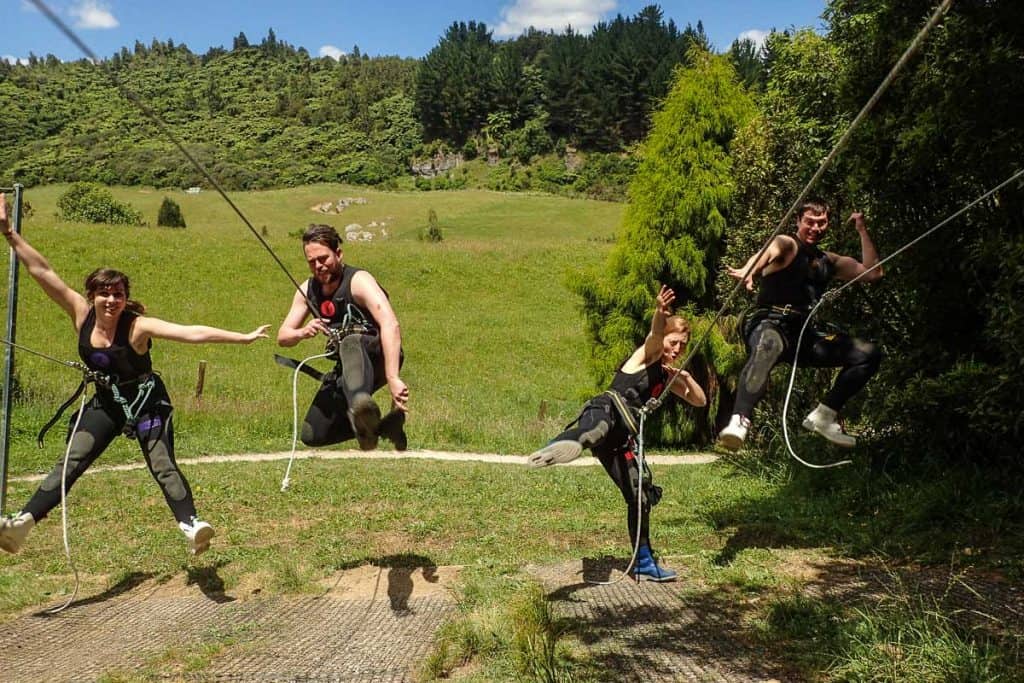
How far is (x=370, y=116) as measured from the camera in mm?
141125

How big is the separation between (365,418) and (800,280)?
3.31 m

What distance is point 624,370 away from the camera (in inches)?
259

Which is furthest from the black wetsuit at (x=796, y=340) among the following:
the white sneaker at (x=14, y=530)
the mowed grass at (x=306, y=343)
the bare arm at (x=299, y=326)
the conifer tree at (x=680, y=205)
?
the mowed grass at (x=306, y=343)

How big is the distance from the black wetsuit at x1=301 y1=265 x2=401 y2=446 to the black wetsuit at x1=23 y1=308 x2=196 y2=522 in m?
1.03

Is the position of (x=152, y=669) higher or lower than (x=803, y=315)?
lower

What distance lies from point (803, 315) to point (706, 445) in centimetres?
1045

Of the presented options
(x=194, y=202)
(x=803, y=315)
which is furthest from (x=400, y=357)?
(x=194, y=202)

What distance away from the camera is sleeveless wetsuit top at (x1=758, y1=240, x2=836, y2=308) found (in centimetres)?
638

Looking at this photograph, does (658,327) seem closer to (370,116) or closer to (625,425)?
(625,425)

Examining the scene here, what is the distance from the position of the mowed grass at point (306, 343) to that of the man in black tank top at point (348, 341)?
29.8 ft

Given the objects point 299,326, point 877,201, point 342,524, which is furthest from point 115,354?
point 877,201

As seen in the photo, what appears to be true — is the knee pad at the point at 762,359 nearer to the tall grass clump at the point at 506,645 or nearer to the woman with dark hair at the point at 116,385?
the tall grass clump at the point at 506,645

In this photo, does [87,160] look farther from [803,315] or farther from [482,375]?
[803,315]

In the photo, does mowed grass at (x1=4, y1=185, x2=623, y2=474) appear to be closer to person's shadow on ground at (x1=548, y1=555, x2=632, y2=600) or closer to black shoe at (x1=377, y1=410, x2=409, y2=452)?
black shoe at (x1=377, y1=410, x2=409, y2=452)
